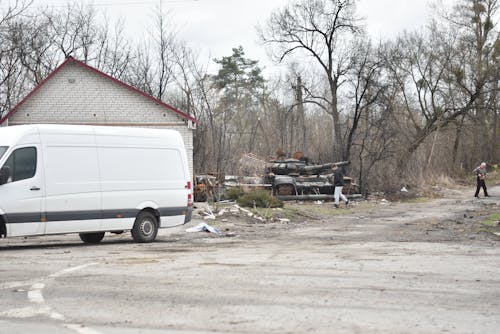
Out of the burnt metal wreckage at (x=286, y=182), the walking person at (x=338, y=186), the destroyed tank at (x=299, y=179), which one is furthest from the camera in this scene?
the destroyed tank at (x=299, y=179)

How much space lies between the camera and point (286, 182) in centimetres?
3434

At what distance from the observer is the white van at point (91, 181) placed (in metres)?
13.9

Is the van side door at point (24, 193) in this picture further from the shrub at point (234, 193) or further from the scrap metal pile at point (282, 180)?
the scrap metal pile at point (282, 180)

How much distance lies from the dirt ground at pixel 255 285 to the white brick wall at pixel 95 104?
13789mm

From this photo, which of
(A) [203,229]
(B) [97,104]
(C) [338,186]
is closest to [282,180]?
(C) [338,186]

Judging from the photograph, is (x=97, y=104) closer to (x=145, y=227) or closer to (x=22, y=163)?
(x=145, y=227)

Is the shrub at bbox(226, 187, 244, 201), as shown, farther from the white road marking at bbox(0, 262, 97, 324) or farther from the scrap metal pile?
the white road marking at bbox(0, 262, 97, 324)

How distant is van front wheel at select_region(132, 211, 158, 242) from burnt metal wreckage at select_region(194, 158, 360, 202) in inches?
564

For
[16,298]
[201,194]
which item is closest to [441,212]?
[201,194]

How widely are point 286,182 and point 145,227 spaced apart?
18831 millimetres

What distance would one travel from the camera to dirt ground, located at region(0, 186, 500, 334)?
6992 mm

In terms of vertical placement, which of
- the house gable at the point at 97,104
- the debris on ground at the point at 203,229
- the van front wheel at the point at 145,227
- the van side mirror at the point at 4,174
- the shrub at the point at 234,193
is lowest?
the debris on ground at the point at 203,229

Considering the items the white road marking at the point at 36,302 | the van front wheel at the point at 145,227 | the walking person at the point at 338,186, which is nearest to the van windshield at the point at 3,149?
the van front wheel at the point at 145,227

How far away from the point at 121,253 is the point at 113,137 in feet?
10.8
